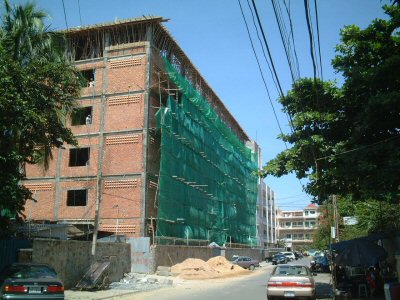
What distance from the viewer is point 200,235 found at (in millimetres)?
41781

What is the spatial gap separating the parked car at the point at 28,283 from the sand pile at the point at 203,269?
18.6 m

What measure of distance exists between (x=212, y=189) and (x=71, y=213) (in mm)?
16702

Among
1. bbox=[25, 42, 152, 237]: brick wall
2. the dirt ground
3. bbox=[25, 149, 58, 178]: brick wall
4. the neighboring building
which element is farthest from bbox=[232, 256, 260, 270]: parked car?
the neighboring building

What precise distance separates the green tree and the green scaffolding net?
13.7 metres

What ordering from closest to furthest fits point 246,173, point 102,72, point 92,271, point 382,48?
point 382,48
point 92,271
point 102,72
point 246,173

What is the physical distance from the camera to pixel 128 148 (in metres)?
35.0

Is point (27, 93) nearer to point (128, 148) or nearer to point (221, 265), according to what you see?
point (128, 148)

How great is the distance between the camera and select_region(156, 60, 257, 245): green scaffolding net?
35216mm

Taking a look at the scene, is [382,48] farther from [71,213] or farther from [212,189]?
[212,189]

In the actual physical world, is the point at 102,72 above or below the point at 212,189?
above

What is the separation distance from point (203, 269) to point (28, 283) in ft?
75.2

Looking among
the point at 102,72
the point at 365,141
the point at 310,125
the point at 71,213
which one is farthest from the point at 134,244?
the point at 365,141

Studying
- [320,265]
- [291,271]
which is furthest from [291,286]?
[320,265]

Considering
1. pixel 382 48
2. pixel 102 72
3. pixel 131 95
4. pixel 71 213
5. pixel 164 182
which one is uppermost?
pixel 102 72
